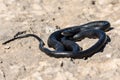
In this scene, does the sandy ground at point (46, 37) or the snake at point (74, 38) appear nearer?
the sandy ground at point (46, 37)

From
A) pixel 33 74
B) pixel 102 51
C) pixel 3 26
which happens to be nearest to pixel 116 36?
pixel 102 51

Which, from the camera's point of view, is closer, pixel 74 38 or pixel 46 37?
pixel 74 38

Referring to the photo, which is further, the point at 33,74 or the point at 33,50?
the point at 33,50

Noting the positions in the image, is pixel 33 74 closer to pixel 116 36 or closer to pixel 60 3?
pixel 116 36

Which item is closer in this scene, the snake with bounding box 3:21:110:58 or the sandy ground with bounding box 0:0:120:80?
the sandy ground with bounding box 0:0:120:80
